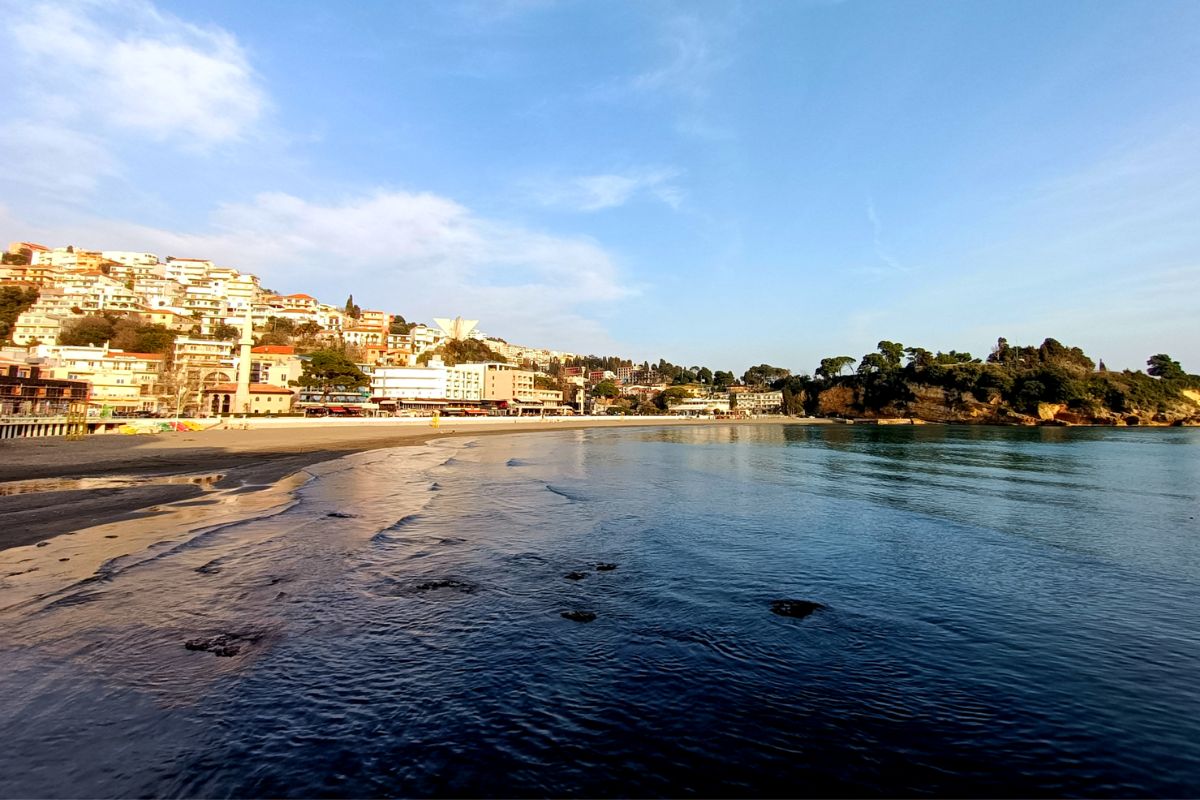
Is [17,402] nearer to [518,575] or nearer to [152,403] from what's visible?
[152,403]

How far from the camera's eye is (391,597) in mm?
9672

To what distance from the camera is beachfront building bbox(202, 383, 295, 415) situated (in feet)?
263

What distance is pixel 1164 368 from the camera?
461 feet

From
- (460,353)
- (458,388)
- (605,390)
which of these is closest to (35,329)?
(458,388)

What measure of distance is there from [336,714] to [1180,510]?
28.3m

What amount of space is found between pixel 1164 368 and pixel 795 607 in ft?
636

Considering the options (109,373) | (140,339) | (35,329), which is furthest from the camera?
(140,339)

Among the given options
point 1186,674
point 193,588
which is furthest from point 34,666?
point 1186,674

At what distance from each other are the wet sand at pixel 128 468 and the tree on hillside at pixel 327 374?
43.6 meters

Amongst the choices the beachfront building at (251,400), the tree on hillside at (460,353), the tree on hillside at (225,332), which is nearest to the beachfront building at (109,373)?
the beachfront building at (251,400)

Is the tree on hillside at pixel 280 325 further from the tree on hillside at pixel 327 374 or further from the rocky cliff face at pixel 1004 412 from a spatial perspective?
the rocky cliff face at pixel 1004 412

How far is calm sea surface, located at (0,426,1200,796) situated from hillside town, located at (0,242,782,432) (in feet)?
199

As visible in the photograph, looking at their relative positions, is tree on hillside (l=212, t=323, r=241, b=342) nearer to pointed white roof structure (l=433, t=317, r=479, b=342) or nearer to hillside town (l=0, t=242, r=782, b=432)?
hillside town (l=0, t=242, r=782, b=432)

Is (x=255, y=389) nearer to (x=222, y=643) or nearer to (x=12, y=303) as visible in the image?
(x=12, y=303)
